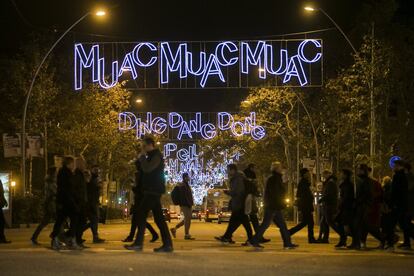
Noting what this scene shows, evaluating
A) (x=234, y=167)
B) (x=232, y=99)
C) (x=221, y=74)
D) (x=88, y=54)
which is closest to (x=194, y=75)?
(x=221, y=74)

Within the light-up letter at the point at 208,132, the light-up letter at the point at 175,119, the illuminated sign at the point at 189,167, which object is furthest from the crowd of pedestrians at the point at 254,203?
the illuminated sign at the point at 189,167

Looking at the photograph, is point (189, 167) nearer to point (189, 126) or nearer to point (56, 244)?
point (189, 126)

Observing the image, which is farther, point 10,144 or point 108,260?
point 10,144

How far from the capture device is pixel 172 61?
3925cm

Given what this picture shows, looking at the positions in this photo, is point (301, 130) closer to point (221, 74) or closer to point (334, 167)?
point (334, 167)

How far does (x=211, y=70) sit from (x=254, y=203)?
20.6m

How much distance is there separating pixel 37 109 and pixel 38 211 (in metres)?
7.64

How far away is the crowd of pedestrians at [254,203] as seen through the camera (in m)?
14.4

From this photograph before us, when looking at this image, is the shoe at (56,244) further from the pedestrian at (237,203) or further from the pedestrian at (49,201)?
the pedestrian at (237,203)

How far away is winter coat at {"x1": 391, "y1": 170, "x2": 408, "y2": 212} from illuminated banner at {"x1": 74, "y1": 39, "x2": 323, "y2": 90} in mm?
22590

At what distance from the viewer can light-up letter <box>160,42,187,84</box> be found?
1538 inches

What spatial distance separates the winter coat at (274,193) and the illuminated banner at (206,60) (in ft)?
72.9

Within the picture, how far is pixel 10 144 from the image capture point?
34188mm

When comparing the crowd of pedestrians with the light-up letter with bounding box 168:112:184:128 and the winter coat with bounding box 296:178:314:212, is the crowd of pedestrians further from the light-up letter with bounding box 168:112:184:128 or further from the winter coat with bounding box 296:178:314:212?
the light-up letter with bounding box 168:112:184:128
